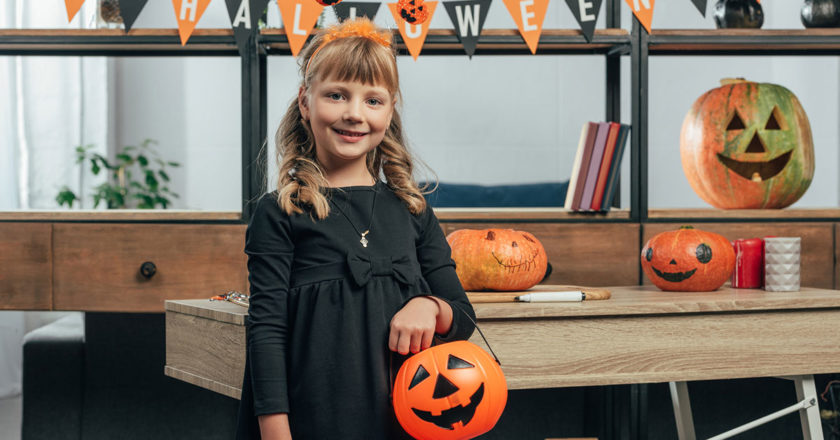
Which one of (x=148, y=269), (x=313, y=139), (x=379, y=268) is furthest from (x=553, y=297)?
(x=148, y=269)

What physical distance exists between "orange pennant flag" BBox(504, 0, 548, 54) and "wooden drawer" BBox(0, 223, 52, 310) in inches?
48.6

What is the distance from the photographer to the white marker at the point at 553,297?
1.34 m

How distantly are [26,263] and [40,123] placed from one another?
5.63 feet

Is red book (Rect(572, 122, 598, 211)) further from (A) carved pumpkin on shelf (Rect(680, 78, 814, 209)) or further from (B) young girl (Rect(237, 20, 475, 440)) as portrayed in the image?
(B) young girl (Rect(237, 20, 475, 440))

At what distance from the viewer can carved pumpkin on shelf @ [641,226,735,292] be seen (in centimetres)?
148

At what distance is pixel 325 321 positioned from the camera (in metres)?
1.02

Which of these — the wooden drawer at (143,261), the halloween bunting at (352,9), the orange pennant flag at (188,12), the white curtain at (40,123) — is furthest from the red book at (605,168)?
the white curtain at (40,123)

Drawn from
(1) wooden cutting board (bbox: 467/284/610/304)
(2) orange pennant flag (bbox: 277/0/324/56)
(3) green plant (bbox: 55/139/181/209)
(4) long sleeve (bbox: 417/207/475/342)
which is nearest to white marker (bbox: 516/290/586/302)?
(1) wooden cutting board (bbox: 467/284/610/304)

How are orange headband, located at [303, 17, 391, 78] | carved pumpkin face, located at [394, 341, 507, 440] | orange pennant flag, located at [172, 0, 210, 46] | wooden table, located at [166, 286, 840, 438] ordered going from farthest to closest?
orange pennant flag, located at [172, 0, 210, 46] → wooden table, located at [166, 286, 840, 438] → orange headband, located at [303, 17, 391, 78] → carved pumpkin face, located at [394, 341, 507, 440]

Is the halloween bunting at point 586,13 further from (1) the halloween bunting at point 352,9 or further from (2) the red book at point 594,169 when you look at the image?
(1) the halloween bunting at point 352,9

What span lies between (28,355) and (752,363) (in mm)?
1826

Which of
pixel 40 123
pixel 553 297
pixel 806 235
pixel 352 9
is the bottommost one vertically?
pixel 553 297

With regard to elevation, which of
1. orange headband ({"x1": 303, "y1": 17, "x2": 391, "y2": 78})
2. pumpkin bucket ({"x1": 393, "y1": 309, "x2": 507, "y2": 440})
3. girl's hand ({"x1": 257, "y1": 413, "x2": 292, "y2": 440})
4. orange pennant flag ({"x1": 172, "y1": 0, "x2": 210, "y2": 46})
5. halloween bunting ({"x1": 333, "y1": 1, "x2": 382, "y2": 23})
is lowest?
girl's hand ({"x1": 257, "y1": 413, "x2": 292, "y2": 440})

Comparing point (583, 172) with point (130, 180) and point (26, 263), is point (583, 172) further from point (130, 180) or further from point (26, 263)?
point (130, 180)
